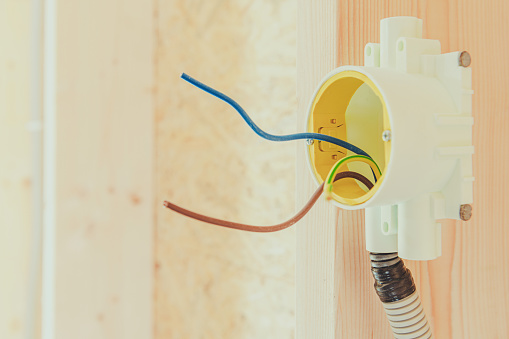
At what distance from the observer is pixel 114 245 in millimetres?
1083

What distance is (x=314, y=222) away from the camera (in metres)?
0.45

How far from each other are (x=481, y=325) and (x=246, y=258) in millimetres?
483

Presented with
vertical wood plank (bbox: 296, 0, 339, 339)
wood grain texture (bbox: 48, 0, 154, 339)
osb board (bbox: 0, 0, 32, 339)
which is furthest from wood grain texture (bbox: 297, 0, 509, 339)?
osb board (bbox: 0, 0, 32, 339)

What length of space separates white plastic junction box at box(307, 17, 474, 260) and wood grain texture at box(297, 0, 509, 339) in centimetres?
4

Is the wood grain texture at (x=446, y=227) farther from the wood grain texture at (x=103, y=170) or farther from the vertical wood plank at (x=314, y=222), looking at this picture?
the wood grain texture at (x=103, y=170)

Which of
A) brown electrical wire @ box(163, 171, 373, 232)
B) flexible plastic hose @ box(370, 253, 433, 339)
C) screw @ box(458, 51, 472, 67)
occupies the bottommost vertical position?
flexible plastic hose @ box(370, 253, 433, 339)

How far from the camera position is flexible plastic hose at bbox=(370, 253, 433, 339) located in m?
0.37

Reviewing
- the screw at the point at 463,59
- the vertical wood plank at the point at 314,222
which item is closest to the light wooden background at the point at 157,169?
the vertical wood plank at the point at 314,222

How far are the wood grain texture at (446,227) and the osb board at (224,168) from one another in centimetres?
32

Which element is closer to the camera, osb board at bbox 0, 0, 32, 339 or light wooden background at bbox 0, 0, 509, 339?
light wooden background at bbox 0, 0, 509, 339

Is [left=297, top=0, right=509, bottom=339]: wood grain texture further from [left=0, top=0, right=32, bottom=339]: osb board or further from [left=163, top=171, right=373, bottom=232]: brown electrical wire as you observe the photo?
[left=0, top=0, right=32, bottom=339]: osb board

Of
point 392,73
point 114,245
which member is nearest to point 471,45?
point 392,73

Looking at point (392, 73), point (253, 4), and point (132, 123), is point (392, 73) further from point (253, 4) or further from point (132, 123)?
point (132, 123)

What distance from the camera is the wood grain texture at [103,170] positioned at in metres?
1.01
